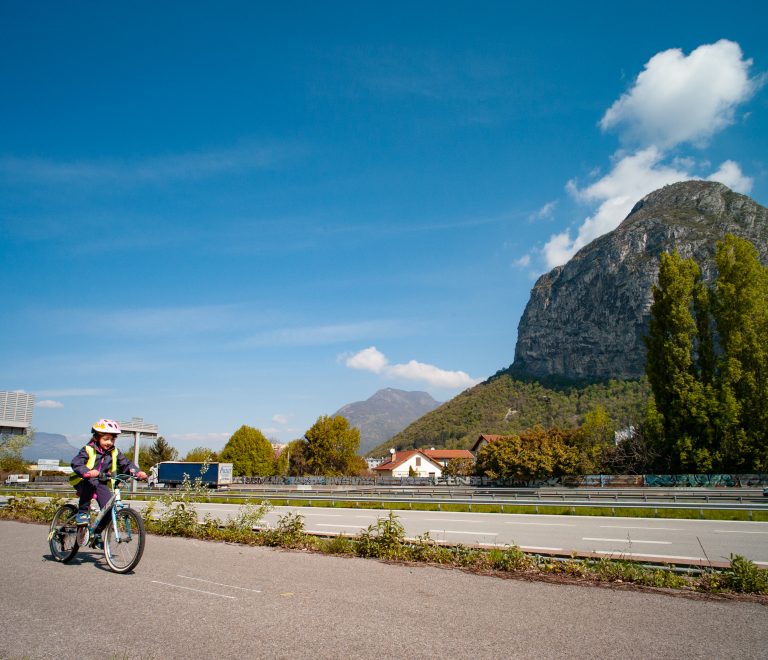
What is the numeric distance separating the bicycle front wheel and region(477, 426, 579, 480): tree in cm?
3891

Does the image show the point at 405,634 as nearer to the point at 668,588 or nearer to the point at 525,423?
the point at 668,588

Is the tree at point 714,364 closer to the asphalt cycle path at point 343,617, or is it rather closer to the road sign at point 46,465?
the asphalt cycle path at point 343,617

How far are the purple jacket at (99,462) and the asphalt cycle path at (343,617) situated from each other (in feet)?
4.49

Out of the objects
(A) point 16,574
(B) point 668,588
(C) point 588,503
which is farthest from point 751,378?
(A) point 16,574

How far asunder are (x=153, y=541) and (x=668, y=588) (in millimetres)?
9351

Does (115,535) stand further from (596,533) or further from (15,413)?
(15,413)

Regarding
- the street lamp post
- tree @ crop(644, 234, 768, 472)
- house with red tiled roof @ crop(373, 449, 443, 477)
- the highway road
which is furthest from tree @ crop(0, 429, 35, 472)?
tree @ crop(644, 234, 768, 472)

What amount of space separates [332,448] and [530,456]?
37.3m

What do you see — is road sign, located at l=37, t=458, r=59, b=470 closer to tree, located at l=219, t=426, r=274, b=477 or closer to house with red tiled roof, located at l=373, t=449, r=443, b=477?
tree, located at l=219, t=426, r=274, b=477

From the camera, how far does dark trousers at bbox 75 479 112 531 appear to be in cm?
660

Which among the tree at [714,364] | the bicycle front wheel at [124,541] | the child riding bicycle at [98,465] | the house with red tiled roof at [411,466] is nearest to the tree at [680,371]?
the tree at [714,364]

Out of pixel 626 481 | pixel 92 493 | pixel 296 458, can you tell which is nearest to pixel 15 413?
pixel 92 493

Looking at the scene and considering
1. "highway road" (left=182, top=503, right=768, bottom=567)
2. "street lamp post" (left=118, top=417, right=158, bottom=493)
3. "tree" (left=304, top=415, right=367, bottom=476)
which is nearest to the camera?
"highway road" (left=182, top=503, right=768, bottom=567)

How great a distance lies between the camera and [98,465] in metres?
6.60
